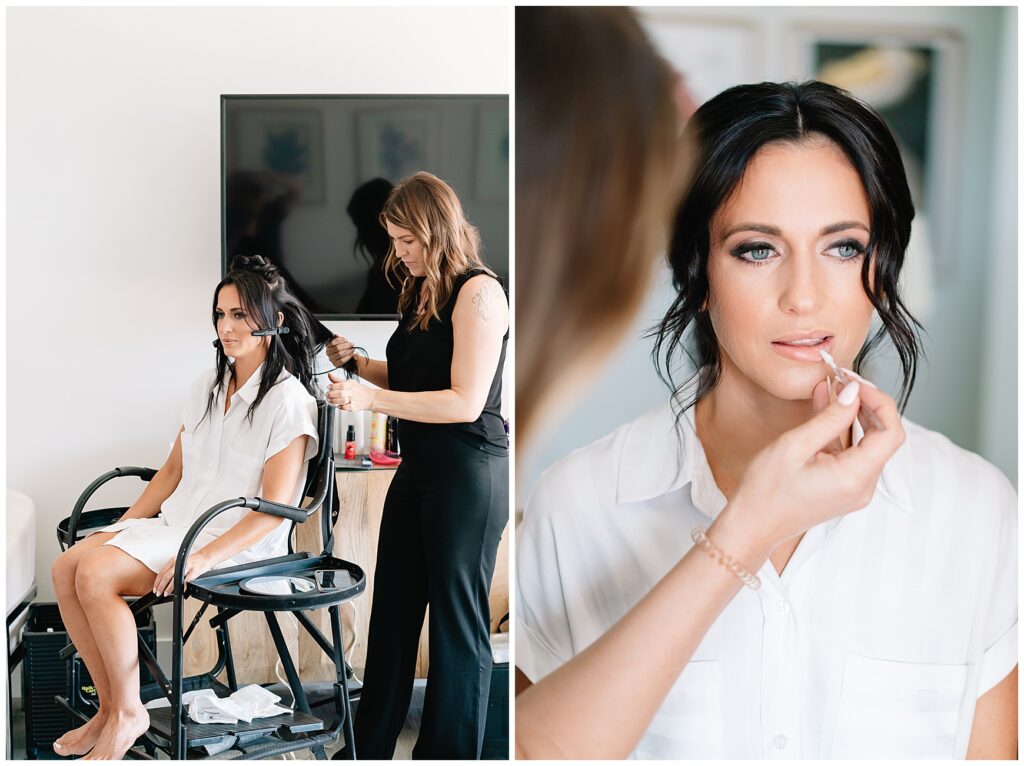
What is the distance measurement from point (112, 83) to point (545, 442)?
55.4 inches

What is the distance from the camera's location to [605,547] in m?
1.43

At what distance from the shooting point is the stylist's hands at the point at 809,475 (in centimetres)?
127

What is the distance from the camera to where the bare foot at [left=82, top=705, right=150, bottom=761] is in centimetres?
182

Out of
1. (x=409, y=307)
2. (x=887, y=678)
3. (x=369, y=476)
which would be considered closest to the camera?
(x=887, y=678)

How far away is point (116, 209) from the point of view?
212 cm

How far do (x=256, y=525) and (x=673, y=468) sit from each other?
930mm

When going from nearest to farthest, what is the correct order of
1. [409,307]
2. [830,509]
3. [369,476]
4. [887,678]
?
[830,509] < [887,678] < [409,307] < [369,476]

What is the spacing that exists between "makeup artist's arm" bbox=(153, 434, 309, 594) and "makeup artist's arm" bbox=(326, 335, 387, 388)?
237 millimetres

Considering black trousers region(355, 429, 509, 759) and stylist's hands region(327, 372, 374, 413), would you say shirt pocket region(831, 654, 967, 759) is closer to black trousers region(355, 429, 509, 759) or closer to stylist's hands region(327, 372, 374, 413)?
black trousers region(355, 429, 509, 759)

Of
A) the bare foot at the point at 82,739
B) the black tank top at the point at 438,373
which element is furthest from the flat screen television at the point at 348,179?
the bare foot at the point at 82,739

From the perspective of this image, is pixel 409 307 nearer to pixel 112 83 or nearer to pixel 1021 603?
pixel 112 83

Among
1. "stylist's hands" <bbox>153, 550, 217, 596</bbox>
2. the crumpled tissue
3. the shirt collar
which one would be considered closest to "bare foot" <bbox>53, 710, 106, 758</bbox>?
the crumpled tissue

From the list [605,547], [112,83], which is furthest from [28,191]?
[605,547]

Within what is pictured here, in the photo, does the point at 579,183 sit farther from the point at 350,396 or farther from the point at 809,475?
the point at 350,396
